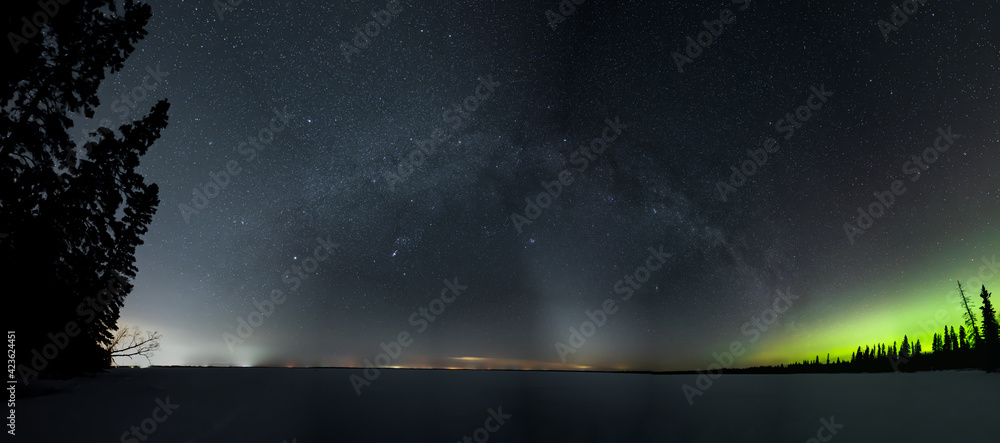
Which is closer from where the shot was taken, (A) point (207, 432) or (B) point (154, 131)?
(B) point (154, 131)

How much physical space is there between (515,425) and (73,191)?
25.0 meters

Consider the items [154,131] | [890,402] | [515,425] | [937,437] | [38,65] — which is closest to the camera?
[38,65]

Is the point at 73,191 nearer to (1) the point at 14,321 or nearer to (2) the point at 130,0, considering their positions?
(1) the point at 14,321

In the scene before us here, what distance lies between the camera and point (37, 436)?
40.5ft

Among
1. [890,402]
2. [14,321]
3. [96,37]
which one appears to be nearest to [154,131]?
[96,37]
